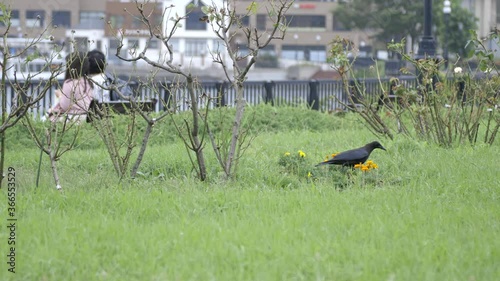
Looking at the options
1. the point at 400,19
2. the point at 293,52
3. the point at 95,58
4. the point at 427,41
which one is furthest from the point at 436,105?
the point at 293,52

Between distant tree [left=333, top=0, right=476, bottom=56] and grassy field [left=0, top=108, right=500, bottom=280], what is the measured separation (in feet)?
141

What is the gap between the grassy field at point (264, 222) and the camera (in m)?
4.80

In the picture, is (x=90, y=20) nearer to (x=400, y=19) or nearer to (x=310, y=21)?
(x=400, y=19)

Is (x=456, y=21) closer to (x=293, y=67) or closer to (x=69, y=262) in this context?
(x=293, y=67)

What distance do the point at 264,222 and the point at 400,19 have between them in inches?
1921

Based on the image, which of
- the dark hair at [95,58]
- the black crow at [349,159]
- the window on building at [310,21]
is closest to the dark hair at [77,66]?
the dark hair at [95,58]

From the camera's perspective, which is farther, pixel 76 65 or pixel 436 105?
pixel 76 65

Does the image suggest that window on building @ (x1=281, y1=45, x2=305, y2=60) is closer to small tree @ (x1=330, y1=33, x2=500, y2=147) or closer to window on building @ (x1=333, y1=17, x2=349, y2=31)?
window on building @ (x1=333, y1=17, x2=349, y2=31)

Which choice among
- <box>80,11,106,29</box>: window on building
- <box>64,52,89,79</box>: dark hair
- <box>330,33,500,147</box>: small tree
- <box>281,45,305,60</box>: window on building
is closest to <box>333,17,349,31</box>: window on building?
<box>281,45,305,60</box>: window on building

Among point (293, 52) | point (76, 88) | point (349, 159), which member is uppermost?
point (76, 88)

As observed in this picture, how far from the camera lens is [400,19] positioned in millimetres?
53344

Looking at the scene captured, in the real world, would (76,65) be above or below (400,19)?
below

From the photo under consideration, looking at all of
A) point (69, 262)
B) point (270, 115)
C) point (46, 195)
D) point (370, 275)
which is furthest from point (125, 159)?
point (270, 115)

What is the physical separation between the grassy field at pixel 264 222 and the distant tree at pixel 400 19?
4313 cm
